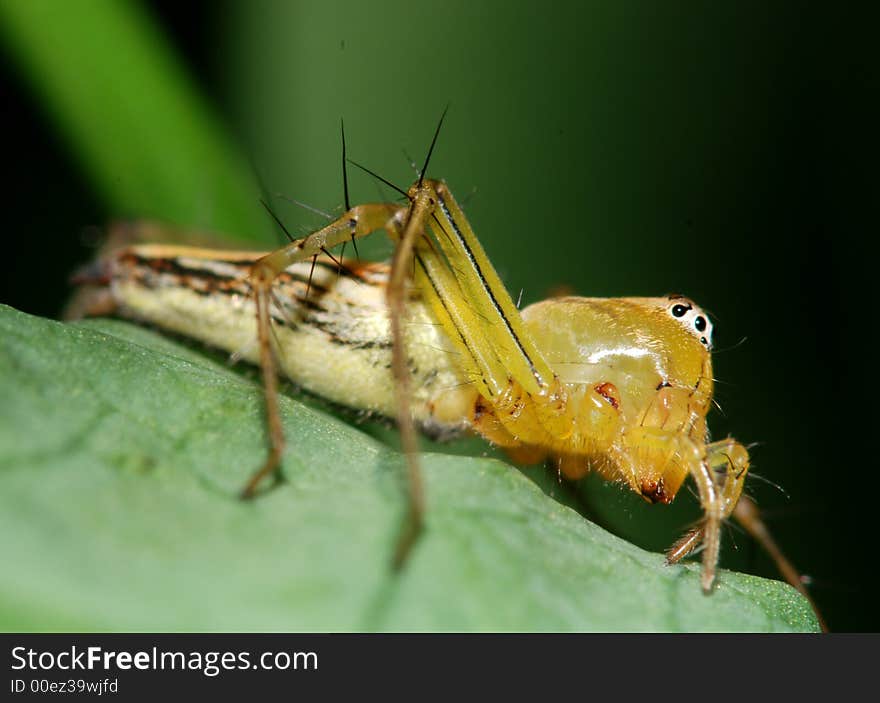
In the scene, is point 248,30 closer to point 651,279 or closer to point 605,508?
point 651,279

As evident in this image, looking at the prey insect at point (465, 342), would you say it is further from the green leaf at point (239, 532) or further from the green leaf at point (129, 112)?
the green leaf at point (239, 532)

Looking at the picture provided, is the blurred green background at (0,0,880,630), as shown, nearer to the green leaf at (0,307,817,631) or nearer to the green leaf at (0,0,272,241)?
the green leaf at (0,0,272,241)

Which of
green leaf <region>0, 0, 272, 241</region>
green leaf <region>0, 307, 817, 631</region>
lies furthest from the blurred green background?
green leaf <region>0, 307, 817, 631</region>

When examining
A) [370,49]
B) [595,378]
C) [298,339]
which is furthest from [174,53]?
[595,378]

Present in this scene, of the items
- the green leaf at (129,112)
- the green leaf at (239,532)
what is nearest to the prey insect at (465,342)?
the green leaf at (129,112)

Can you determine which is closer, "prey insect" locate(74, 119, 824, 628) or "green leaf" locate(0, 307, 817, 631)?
"green leaf" locate(0, 307, 817, 631)

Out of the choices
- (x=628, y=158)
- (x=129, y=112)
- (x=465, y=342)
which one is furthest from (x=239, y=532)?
(x=628, y=158)

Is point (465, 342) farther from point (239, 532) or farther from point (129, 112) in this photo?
point (129, 112)
